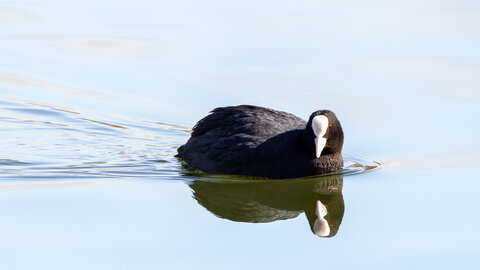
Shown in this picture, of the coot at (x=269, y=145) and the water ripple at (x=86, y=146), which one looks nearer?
the coot at (x=269, y=145)

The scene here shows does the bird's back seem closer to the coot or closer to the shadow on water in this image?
the coot

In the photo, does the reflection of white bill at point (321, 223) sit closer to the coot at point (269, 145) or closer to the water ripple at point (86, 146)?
the coot at point (269, 145)

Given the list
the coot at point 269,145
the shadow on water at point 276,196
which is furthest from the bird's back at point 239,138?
the shadow on water at point 276,196

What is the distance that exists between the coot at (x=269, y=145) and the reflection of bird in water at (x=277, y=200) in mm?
149

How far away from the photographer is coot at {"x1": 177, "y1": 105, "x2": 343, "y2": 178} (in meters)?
8.60

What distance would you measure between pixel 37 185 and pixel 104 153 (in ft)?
4.84

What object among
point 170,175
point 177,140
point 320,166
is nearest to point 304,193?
point 320,166

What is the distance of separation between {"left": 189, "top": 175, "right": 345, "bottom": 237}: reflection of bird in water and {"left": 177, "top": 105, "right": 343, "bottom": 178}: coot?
0.15 metres

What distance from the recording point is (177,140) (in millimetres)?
10227

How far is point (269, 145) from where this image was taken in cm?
866

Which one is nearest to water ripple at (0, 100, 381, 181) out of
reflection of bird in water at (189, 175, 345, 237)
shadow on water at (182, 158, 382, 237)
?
shadow on water at (182, 158, 382, 237)

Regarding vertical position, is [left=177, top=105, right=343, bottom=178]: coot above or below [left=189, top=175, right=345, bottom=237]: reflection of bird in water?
above

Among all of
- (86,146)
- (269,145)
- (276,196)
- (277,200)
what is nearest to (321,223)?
(277,200)

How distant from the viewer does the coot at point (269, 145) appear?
28.2ft
